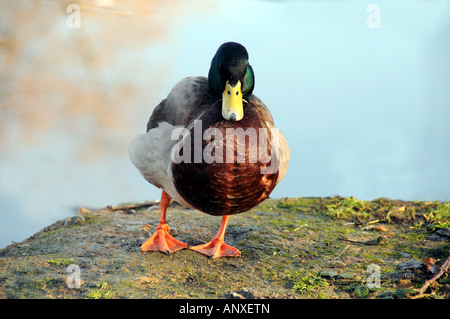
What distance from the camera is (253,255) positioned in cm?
362

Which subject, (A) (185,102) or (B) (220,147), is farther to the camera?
(A) (185,102)

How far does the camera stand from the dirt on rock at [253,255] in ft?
9.36

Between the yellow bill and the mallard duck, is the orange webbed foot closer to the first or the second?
the mallard duck

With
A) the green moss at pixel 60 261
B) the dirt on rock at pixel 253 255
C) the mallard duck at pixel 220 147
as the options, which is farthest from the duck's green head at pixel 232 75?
the green moss at pixel 60 261

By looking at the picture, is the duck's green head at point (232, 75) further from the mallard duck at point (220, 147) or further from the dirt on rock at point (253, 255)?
the dirt on rock at point (253, 255)

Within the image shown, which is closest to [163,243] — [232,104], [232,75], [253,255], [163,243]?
[163,243]

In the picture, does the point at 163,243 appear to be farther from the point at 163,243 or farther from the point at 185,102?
the point at 185,102

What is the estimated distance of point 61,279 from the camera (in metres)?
2.88

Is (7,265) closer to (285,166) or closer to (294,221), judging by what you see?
(285,166)

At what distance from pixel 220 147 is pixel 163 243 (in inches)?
43.3

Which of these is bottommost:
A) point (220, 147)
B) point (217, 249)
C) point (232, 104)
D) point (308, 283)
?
point (308, 283)

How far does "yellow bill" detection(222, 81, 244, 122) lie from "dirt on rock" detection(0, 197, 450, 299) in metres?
1.11

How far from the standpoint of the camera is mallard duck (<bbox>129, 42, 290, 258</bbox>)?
292 cm

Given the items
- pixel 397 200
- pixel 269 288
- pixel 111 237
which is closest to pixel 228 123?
pixel 269 288
